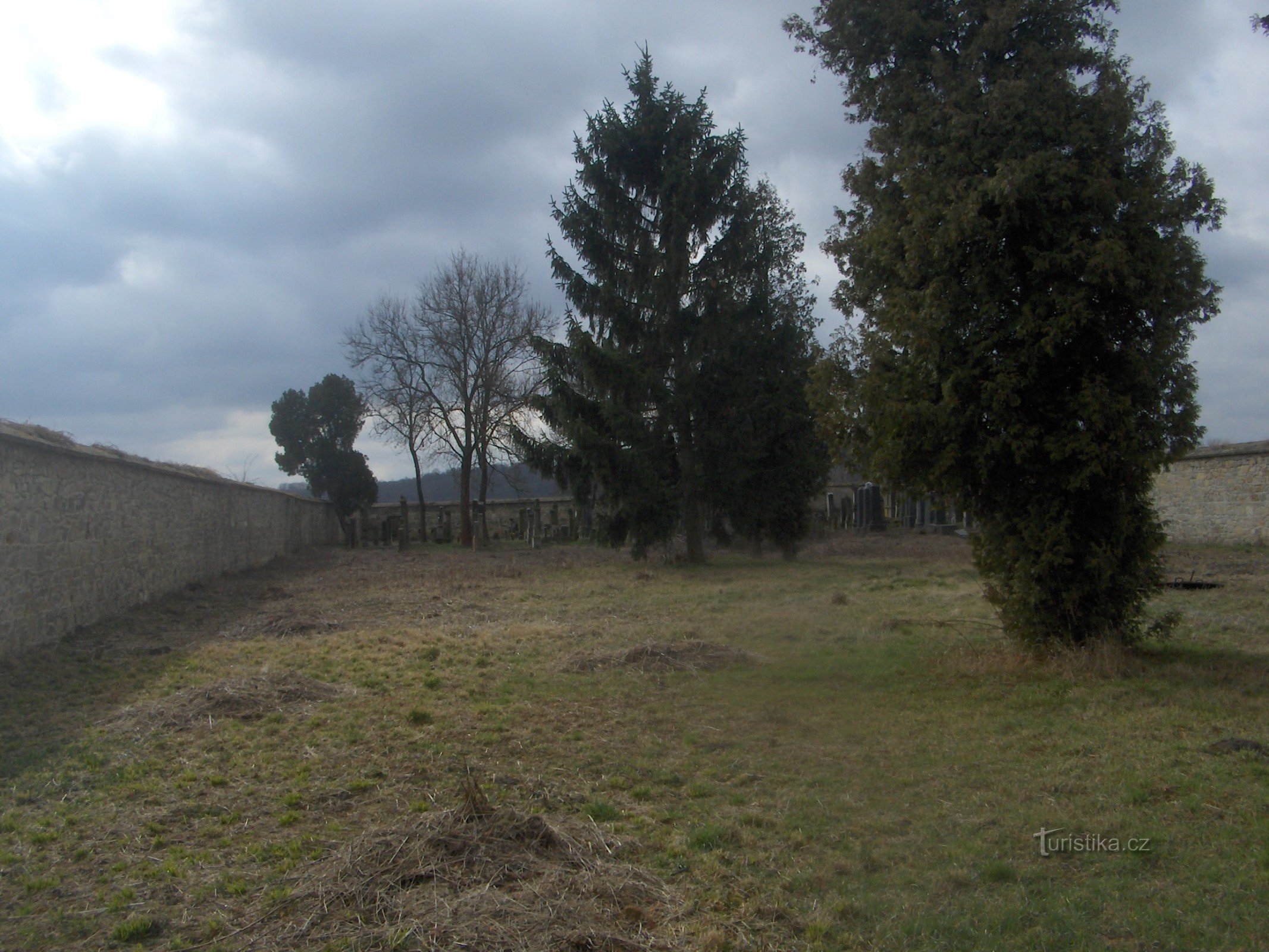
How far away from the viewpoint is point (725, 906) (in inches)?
142

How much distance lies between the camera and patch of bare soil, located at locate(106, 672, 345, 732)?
6711 mm

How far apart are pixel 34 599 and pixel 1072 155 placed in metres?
11.6

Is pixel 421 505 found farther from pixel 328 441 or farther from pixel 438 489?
pixel 438 489

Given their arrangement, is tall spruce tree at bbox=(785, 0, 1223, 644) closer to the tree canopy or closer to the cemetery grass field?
the cemetery grass field

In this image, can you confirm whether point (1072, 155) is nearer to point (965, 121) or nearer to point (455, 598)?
point (965, 121)

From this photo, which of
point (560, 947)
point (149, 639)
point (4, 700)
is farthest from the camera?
point (149, 639)

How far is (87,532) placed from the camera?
11469 millimetres

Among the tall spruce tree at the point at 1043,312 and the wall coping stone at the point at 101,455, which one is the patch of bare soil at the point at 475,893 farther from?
the wall coping stone at the point at 101,455

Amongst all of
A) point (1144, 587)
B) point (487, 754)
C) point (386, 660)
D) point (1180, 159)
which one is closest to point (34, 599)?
point (386, 660)

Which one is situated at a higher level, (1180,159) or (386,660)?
(1180,159)

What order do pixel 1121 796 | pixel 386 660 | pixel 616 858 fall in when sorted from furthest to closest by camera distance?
1. pixel 386 660
2. pixel 1121 796
3. pixel 616 858

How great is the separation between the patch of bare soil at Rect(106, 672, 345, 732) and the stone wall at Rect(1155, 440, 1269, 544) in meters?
18.5

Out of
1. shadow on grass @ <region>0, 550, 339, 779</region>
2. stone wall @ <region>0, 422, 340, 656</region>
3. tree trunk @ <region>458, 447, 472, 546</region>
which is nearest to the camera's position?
shadow on grass @ <region>0, 550, 339, 779</region>

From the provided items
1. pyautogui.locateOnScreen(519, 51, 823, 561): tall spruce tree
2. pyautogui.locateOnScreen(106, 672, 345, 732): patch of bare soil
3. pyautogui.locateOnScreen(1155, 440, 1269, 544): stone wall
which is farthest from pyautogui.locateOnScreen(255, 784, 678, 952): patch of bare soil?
pyautogui.locateOnScreen(1155, 440, 1269, 544): stone wall
